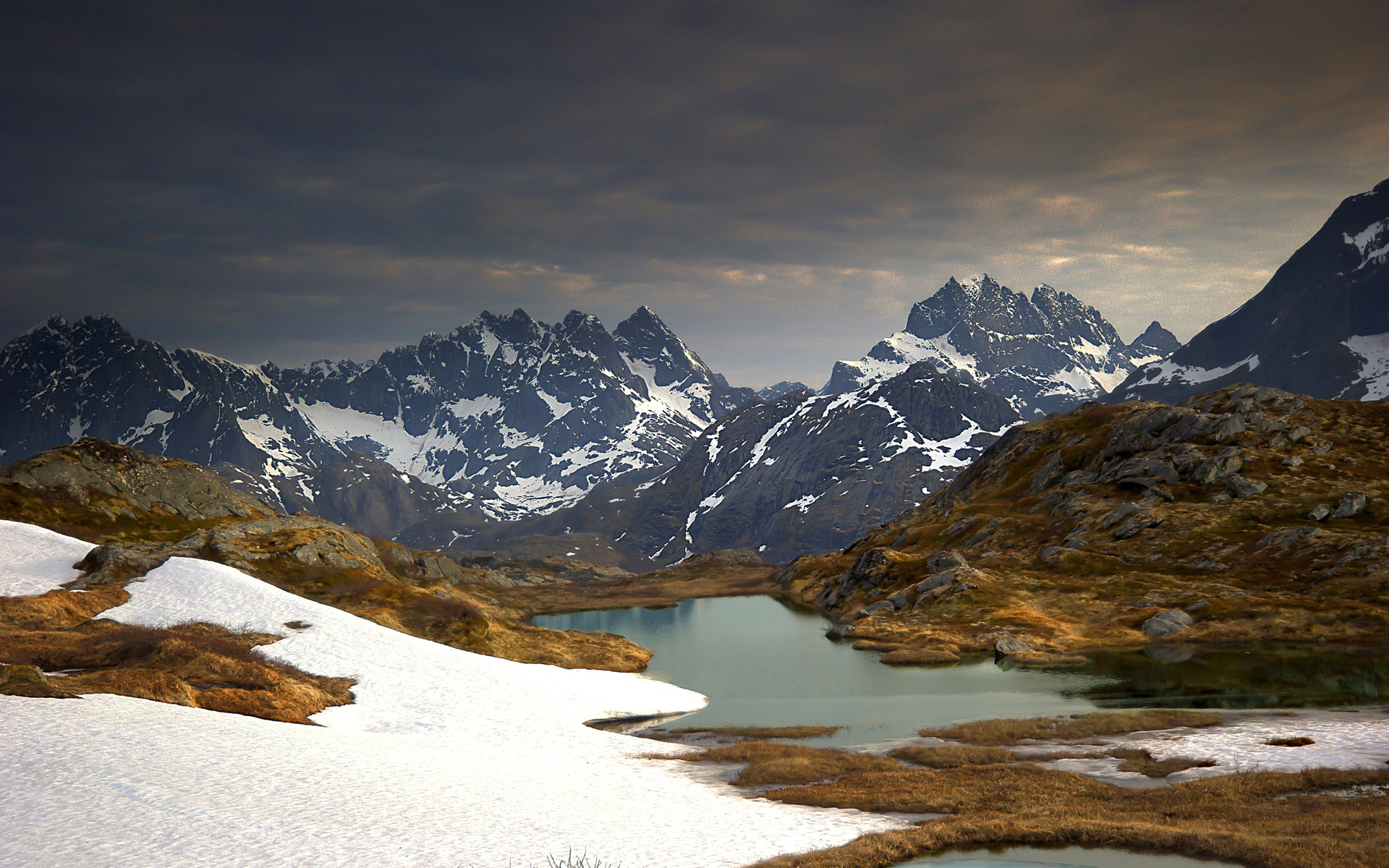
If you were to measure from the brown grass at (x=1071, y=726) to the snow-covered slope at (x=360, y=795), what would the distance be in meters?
20.9

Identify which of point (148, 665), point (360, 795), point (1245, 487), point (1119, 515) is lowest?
point (360, 795)

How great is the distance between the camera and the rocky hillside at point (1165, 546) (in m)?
92.8

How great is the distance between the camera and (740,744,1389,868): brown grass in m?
27.9

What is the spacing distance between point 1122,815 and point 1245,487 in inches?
4636

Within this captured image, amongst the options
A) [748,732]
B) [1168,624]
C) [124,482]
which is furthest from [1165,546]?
[124,482]

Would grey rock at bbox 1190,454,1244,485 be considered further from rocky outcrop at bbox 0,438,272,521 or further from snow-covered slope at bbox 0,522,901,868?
rocky outcrop at bbox 0,438,272,521

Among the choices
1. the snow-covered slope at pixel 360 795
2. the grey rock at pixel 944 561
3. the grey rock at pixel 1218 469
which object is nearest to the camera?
the snow-covered slope at pixel 360 795

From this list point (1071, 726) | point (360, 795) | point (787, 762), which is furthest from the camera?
point (1071, 726)

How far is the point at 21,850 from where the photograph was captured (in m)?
24.8

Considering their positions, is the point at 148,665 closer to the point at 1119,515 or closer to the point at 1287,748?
the point at 1287,748

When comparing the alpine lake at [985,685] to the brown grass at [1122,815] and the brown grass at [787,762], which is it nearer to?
the brown grass at [787,762]

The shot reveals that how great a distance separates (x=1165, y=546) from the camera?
12106cm

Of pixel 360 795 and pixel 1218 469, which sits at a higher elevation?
pixel 1218 469

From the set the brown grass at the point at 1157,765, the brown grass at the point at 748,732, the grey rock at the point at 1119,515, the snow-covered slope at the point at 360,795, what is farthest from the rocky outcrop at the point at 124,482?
the grey rock at the point at 1119,515
